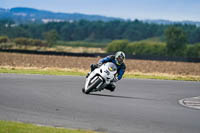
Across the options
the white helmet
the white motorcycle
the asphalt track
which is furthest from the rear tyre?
the white helmet

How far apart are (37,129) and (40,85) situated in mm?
9017

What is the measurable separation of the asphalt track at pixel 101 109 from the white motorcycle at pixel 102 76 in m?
0.39

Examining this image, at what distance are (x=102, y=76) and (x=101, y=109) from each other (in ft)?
8.91

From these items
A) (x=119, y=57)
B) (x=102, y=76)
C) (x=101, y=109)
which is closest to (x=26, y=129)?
(x=101, y=109)

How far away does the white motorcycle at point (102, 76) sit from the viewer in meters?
14.1

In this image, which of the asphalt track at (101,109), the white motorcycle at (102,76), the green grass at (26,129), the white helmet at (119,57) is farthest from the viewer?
the white motorcycle at (102,76)

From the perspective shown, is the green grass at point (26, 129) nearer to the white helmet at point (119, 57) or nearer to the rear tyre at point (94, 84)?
the rear tyre at point (94, 84)

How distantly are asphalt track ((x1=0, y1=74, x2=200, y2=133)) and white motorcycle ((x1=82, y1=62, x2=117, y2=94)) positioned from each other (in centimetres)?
39

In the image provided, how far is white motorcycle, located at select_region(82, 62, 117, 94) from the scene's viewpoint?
14109mm

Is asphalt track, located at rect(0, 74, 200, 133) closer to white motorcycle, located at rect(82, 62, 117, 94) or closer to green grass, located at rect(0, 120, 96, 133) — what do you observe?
white motorcycle, located at rect(82, 62, 117, 94)

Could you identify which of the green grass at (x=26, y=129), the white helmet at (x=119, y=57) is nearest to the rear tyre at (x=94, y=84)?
the white helmet at (x=119, y=57)

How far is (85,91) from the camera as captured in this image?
14.8 m

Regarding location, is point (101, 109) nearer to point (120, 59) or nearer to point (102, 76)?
point (102, 76)

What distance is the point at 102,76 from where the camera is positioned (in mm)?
14078
